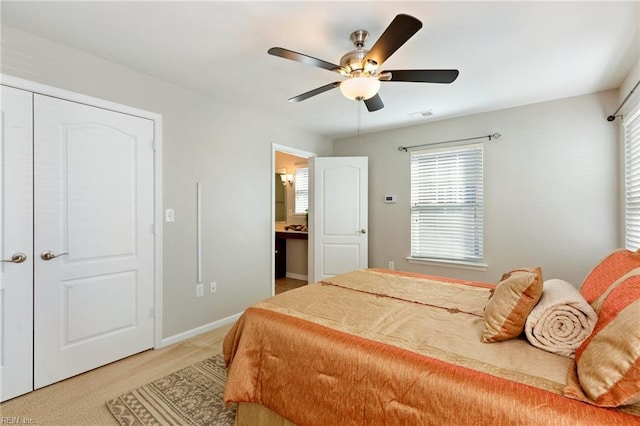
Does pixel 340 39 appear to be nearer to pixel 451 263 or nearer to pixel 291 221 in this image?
pixel 451 263

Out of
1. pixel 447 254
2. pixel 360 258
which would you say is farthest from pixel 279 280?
pixel 447 254

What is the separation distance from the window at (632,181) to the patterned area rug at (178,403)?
3.44 meters

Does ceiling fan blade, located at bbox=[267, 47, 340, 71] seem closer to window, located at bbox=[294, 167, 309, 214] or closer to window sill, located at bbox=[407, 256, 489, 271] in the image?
window sill, located at bbox=[407, 256, 489, 271]

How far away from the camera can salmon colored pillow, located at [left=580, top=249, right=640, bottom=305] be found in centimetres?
153

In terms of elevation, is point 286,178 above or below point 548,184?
above

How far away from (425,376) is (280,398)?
2.48 ft

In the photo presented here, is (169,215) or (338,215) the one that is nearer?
(169,215)

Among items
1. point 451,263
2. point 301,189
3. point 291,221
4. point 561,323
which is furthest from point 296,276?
point 561,323

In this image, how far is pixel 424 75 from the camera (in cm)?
191

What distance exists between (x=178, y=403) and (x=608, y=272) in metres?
2.70

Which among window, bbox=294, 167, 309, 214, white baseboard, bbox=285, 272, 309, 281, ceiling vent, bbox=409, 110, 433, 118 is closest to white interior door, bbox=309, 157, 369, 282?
ceiling vent, bbox=409, 110, 433, 118

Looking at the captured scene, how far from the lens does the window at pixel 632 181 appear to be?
2.44 meters

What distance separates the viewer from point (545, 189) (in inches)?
126

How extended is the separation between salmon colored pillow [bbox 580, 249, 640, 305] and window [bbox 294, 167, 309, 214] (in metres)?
4.61
